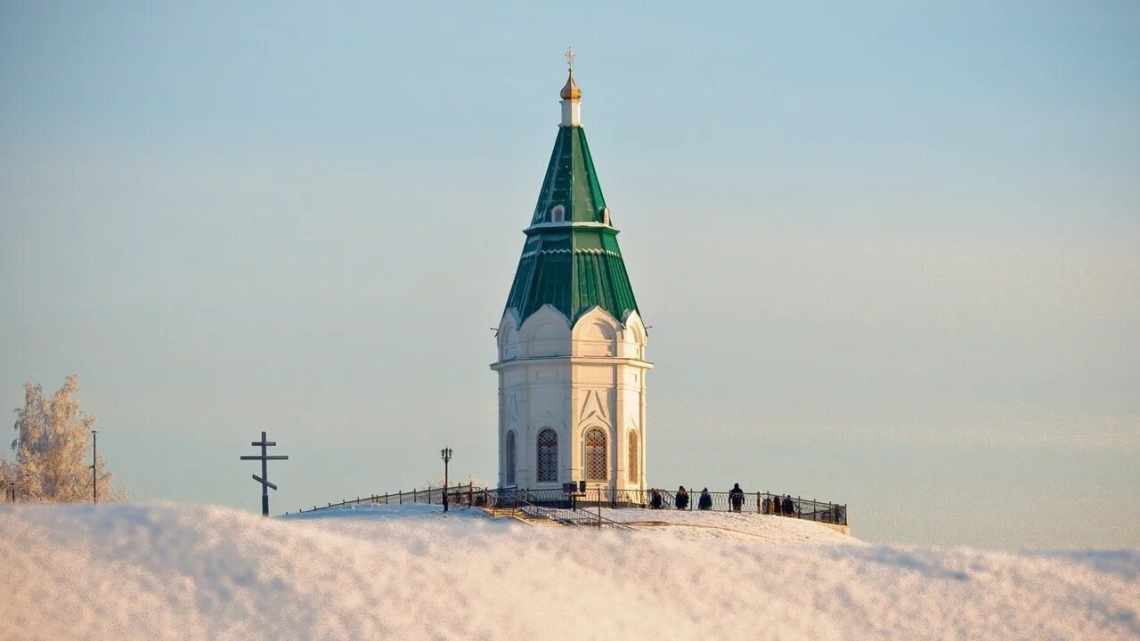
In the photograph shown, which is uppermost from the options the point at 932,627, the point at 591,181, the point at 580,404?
the point at 591,181

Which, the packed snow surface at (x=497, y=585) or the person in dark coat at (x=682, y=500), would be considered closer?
the packed snow surface at (x=497, y=585)

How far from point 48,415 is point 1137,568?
38124 millimetres

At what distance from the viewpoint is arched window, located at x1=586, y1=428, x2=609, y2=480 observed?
65000 millimetres

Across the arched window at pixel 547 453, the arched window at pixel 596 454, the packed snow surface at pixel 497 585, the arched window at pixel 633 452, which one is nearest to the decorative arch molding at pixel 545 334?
the arched window at pixel 547 453

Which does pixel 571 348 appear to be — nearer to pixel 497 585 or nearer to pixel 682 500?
pixel 682 500

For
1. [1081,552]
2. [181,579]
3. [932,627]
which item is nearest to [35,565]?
[181,579]

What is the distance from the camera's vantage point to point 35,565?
37.7 metres

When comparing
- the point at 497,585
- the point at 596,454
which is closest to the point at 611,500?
the point at 596,454

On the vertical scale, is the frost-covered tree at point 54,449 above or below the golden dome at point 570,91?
below

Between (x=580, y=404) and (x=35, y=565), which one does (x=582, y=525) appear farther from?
(x=35, y=565)

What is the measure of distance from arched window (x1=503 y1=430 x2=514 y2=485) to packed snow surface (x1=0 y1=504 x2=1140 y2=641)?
1922 cm

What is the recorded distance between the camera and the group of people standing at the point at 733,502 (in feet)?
205

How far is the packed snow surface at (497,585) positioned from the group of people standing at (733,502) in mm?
14990

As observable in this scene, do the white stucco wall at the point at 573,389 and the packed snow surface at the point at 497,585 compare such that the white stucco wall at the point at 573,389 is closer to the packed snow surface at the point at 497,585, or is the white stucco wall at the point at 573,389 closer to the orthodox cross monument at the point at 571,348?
the orthodox cross monument at the point at 571,348
